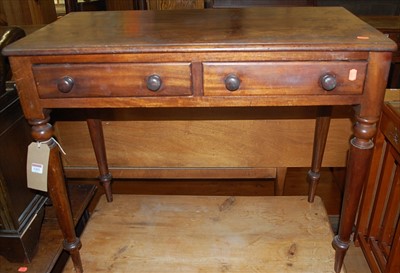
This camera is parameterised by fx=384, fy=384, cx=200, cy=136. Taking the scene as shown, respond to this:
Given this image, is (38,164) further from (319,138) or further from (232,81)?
(319,138)

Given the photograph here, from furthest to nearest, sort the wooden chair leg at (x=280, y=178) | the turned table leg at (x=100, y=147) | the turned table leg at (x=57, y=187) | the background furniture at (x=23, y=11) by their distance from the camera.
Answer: the background furniture at (x=23, y=11), the wooden chair leg at (x=280, y=178), the turned table leg at (x=100, y=147), the turned table leg at (x=57, y=187)

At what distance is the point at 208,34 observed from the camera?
89 cm

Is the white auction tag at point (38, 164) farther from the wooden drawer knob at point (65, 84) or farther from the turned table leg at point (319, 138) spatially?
the turned table leg at point (319, 138)

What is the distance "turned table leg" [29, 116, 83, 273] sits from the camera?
3.08 ft

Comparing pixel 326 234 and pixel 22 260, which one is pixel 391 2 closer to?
pixel 326 234

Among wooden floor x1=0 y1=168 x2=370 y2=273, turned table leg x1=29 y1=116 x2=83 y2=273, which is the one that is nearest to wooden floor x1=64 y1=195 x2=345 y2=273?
turned table leg x1=29 y1=116 x2=83 y2=273

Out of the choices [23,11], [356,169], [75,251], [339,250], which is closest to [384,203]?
[339,250]

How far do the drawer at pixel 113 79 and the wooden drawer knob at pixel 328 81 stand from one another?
0.98 ft

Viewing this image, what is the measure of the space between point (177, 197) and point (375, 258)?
72 centimetres

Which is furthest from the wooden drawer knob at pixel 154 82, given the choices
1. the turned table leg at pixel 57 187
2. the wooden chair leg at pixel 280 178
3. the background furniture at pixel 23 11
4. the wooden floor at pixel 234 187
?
the background furniture at pixel 23 11

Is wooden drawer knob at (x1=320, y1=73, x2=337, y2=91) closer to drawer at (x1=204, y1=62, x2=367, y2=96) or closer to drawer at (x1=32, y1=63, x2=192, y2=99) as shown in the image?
drawer at (x1=204, y1=62, x2=367, y2=96)

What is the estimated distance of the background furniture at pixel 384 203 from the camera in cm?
110

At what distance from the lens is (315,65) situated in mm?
842

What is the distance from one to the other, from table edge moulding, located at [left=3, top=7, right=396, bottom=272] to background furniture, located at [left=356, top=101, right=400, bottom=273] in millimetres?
257
